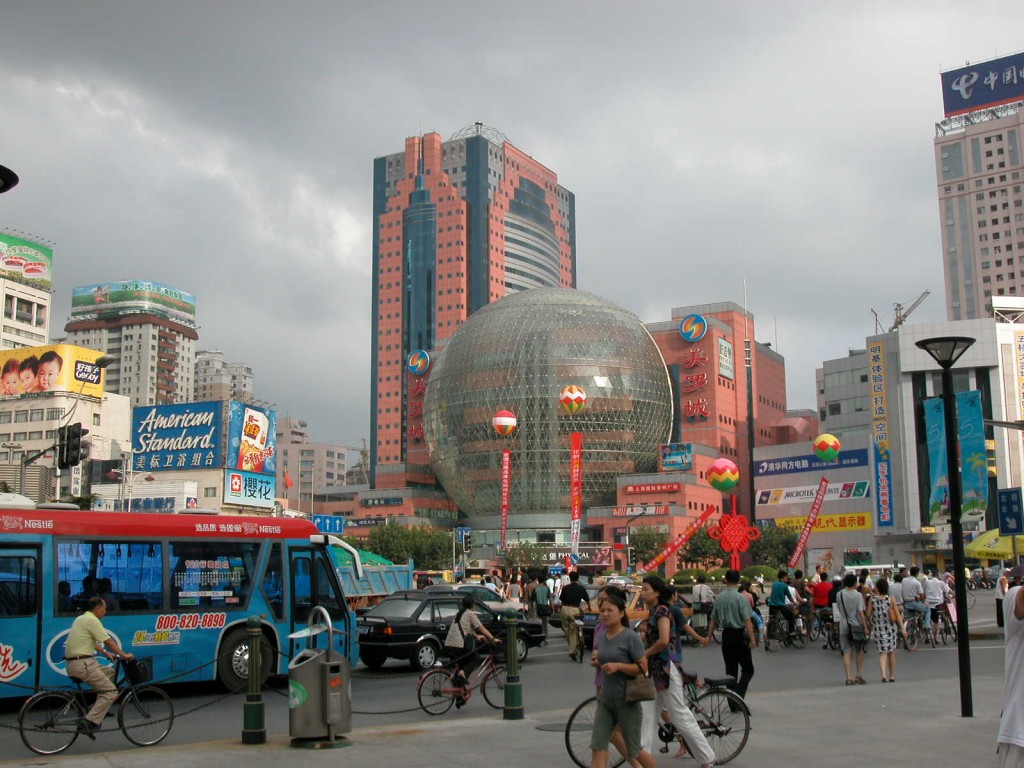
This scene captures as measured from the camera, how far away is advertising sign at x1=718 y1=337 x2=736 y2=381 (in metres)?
114

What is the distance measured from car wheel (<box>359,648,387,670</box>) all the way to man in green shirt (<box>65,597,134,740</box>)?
367 inches

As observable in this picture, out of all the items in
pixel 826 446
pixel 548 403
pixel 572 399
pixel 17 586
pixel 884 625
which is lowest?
pixel 884 625

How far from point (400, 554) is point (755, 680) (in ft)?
267

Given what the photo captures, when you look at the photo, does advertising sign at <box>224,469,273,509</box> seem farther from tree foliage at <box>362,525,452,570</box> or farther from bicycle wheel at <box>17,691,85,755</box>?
bicycle wheel at <box>17,691,85,755</box>

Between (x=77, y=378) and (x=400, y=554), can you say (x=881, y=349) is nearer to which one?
(x=400, y=554)

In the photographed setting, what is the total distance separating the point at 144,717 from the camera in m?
12.5

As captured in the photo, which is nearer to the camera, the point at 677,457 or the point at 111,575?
the point at 111,575

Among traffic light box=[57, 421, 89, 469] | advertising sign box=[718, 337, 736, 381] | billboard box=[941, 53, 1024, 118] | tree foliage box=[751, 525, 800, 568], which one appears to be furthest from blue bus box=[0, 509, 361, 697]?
billboard box=[941, 53, 1024, 118]

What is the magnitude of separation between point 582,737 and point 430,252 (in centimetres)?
16106

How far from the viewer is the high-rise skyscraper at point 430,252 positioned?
167375 millimetres

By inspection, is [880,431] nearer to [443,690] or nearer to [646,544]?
[646,544]

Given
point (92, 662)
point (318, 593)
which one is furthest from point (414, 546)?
point (92, 662)

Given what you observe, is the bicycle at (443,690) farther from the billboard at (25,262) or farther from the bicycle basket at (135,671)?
the billboard at (25,262)

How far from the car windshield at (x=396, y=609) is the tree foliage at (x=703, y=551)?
65896 mm
